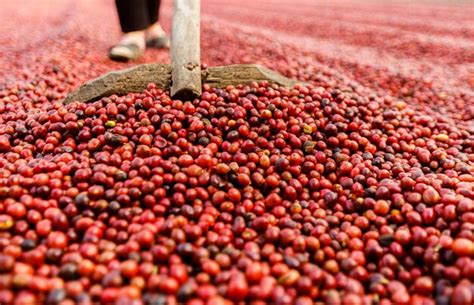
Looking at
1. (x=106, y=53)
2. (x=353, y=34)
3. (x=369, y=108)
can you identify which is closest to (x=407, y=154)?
(x=369, y=108)

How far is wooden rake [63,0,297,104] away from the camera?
143 inches

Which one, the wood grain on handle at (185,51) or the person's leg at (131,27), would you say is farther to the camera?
the person's leg at (131,27)

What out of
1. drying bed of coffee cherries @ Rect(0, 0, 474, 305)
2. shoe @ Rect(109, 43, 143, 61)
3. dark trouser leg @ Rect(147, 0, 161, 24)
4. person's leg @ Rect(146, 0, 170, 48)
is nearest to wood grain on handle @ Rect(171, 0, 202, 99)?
drying bed of coffee cherries @ Rect(0, 0, 474, 305)

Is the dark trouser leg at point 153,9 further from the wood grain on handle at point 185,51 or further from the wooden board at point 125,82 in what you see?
the wooden board at point 125,82

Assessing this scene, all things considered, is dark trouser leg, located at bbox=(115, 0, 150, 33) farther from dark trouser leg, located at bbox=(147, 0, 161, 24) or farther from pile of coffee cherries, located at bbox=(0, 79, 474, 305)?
pile of coffee cherries, located at bbox=(0, 79, 474, 305)

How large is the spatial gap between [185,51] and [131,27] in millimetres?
3211

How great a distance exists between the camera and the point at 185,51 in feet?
12.2

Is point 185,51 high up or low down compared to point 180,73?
up

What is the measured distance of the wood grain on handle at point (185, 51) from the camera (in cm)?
343

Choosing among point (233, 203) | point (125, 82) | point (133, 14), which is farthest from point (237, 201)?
point (133, 14)

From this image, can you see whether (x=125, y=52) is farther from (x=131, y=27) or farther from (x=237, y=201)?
(x=237, y=201)

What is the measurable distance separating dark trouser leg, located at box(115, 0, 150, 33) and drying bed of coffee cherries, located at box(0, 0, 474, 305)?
2.75m

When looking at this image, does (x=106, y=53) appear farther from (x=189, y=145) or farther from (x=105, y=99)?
(x=189, y=145)

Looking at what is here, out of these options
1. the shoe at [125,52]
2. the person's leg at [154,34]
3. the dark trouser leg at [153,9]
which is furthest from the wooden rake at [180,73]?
the person's leg at [154,34]
